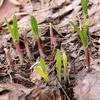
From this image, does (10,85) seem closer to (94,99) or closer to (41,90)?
(41,90)

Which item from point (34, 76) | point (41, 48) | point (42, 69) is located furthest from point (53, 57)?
point (42, 69)

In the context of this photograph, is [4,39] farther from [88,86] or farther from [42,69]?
[88,86]

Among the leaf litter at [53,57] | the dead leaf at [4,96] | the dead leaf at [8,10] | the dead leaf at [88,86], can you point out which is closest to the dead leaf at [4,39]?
the leaf litter at [53,57]

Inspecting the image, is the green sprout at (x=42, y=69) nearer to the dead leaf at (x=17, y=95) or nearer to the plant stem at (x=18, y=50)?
the dead leaf at (x=17, y=95)

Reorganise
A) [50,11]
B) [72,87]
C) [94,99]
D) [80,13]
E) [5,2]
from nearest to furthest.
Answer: [94,99], [72,87], [80,13], [50,11], [5,2]

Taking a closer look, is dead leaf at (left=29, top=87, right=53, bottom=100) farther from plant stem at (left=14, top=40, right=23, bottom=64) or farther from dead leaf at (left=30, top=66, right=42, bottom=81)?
plant stem at (left=14, top=40, right=23, bottom=64)

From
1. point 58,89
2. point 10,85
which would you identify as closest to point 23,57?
point 10,85

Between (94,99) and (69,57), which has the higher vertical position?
(69,57)

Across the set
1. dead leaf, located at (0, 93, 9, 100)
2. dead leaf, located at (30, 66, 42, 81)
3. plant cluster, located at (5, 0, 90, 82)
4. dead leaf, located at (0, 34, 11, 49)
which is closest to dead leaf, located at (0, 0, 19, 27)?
dead leaf, located at (0, 34, 11, 49)

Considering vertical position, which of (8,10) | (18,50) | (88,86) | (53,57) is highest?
(8,10)
